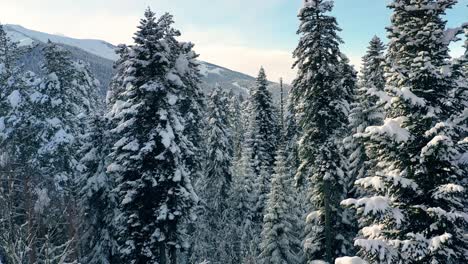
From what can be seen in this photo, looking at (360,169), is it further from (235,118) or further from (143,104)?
(235,118)

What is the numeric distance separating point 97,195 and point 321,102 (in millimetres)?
15654

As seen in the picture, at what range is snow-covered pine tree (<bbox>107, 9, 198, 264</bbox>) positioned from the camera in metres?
20.8

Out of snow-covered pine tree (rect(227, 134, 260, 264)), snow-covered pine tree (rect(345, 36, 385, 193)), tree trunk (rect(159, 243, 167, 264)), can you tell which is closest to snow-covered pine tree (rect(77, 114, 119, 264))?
tree trunk (rect(159, 243, 167, 264))

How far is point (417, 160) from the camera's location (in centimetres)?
1269

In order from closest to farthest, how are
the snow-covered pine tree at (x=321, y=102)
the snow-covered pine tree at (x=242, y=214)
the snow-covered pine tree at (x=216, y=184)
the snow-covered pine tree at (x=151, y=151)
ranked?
the snow-covered pine tree at (x=151, y=151) → the snow-covered pine tree at (x=321, y=102) → the snow-covered pine tree at (x=216, y=184) → the snow-covered pine tree at (x=242, y=214)

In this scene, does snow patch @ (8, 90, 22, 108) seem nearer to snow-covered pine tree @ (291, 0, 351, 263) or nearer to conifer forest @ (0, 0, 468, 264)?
conifer forest @ (0, 0, 468, 264)

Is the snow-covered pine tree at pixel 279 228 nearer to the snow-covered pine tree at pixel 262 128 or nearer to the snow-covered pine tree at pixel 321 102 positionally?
the snow-covered pine tree at pixel 321 102

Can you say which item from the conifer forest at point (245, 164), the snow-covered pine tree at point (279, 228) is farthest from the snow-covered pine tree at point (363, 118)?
the snow-covered pine tree at point (279, 228)

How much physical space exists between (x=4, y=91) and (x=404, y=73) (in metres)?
28.6

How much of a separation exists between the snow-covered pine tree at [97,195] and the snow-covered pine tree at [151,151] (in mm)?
6744

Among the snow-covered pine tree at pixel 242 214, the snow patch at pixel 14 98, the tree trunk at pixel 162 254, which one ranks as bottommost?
the snow-covered pine tree at pixel 242 214

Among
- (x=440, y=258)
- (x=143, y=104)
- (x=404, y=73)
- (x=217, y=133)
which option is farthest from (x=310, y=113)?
(x=217, y=133)

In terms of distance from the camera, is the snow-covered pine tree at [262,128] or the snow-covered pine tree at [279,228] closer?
the snow-covered pine tree at [279,228]

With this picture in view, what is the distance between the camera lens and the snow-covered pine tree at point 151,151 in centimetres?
2077
